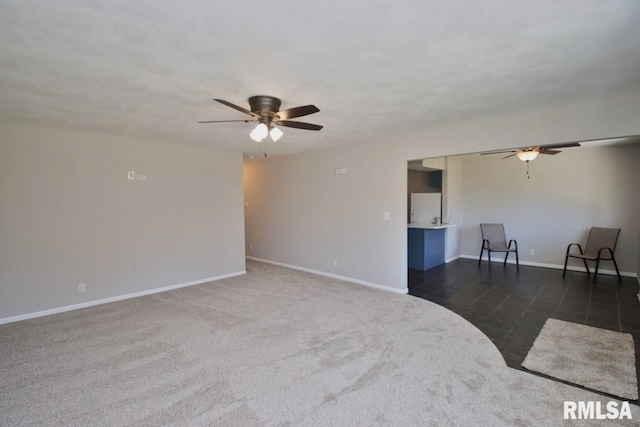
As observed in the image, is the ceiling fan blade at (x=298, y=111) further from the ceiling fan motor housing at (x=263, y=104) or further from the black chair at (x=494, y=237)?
the black chair at (x=494, y=237)

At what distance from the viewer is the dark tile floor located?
323 centimetres

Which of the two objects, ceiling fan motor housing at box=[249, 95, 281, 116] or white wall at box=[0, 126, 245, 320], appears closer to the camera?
ceiling fan motor housing at box=[249, 95, 281, 116]

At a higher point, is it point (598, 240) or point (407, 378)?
point (598, 240)

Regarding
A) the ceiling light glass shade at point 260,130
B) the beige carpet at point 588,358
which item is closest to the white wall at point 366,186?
the beige carpet at point 588,358

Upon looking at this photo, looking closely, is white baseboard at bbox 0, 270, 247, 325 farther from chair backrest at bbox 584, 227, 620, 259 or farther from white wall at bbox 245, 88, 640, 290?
chair backrest at bbox 584, 227, 620, 259

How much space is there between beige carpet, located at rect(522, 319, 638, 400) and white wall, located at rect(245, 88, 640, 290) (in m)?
1.93

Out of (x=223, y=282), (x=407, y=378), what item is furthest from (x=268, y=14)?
(x=223, y=282)

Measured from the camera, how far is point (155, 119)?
352 cm

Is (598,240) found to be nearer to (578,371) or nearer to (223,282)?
(578,371)

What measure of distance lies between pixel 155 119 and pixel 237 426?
3203 millimetres

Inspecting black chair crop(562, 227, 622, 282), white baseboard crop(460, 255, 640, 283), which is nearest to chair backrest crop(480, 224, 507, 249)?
white baseboard crop(460, 255, 640, 283)

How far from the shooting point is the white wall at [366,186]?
3.07 m

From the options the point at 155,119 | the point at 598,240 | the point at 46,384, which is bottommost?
the point at 46,384

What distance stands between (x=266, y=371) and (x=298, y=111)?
218 centimetres
